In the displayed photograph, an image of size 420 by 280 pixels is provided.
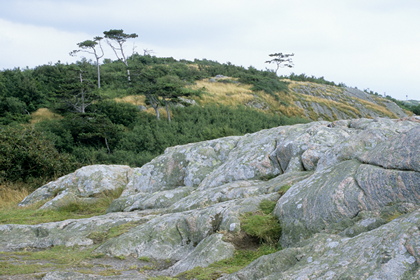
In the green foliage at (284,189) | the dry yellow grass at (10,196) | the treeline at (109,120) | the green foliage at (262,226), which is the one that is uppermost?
the treeline at (109,120)

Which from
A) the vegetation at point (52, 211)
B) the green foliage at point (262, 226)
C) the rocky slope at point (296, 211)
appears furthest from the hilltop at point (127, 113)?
the green foliage at point (262, 226)

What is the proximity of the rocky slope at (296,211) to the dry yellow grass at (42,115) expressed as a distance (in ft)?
80.9

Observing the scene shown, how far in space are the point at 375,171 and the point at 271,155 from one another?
4545 millimetres

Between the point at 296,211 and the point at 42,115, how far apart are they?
3440 centimetres

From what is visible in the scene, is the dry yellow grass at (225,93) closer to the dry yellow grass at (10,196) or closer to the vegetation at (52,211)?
the dry yellow grass at (10,196)

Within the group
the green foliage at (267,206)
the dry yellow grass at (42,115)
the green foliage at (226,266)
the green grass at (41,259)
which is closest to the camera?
the green foliage at (226,266)

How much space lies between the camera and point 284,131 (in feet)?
36.6

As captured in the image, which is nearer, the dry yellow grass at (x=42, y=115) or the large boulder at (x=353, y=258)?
the large boulder at (x=353, y=258)

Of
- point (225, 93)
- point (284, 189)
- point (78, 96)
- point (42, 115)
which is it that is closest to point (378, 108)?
point (225, 93)

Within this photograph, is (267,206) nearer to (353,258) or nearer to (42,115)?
(353,258)

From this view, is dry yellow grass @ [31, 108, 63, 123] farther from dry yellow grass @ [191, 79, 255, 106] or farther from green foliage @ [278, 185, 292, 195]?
green foliage @ [278, 185, 292, 195]

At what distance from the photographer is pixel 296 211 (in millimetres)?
5879

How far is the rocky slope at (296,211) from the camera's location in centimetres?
363

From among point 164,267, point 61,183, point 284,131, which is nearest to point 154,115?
point 61,183
